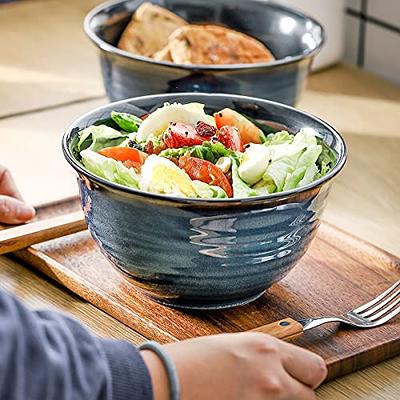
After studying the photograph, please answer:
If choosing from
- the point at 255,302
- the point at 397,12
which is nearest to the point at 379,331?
the point at 255,302

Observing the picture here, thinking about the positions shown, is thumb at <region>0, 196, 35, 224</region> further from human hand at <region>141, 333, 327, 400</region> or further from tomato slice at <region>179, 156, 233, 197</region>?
human hand at <region>141, 333, 327, 400</region>

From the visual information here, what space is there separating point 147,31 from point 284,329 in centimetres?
76

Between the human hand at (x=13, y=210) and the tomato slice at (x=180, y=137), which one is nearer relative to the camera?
the tomato slice at (x=180, y=137)

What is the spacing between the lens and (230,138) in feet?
3.96

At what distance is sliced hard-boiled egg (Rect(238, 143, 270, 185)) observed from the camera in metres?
1.14

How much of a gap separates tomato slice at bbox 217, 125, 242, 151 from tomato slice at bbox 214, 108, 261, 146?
0.04 metres

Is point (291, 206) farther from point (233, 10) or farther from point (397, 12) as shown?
point (397, 12)

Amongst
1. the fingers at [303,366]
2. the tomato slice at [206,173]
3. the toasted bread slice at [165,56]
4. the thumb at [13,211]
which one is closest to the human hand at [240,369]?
the fingers at [303,366]

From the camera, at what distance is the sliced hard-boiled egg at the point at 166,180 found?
1.10m

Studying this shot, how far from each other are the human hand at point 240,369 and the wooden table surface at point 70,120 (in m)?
0.11

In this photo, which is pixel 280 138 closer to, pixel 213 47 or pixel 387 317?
pixel 387 317

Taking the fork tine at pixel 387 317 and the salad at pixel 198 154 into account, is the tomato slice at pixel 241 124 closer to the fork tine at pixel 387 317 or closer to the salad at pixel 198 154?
the salad at pixel 198 154

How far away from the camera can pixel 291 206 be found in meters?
1.09

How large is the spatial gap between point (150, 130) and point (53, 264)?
7.7 inches
